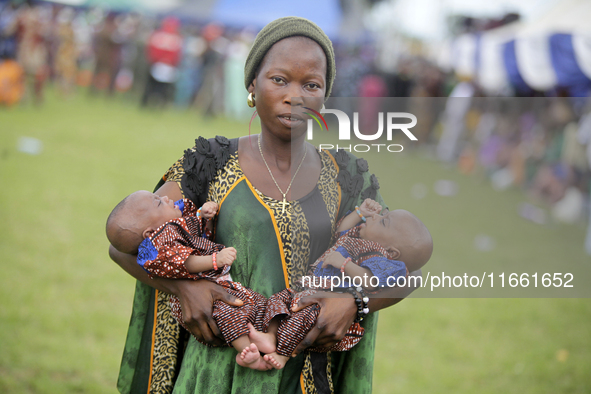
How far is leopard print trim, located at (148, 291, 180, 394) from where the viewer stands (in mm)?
2029

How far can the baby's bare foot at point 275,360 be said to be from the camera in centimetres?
170

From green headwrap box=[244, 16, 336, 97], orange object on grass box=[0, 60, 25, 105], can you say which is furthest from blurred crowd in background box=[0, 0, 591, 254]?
green headwrap box=[244, 16, 336, 97]

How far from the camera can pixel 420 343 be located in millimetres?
4367

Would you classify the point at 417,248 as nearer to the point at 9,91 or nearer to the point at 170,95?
the point at 9,91

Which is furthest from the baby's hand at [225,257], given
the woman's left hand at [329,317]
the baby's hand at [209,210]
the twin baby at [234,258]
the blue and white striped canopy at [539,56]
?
the blue and white striped canopy at [539,56]

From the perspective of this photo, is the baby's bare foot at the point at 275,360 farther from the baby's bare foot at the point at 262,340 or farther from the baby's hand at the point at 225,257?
the baby's hand at the point at 225,257

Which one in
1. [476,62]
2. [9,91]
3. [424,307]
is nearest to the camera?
[424,307]

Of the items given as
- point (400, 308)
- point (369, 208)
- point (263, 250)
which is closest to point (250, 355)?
point (263, 250)

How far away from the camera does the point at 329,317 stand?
1726mm

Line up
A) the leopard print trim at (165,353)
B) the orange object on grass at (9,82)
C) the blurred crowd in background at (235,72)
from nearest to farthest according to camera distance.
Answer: the leopard print trim at (165,353), the blurred crowd in background at (235,72), the orange object on grass at (9,82)

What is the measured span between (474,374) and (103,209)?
5014 mm

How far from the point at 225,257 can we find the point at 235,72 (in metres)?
13.9

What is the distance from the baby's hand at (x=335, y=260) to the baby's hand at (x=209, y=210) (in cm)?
46

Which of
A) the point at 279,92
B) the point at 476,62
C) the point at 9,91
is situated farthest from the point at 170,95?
the point at 279,92
